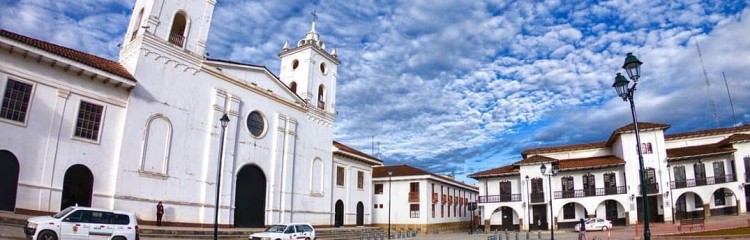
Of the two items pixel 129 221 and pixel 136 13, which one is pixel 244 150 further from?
pixel 129 221

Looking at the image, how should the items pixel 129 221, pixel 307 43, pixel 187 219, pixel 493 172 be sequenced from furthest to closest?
pixel 493 172, pixel 307 43, pixel 187 219, pixel 129 221

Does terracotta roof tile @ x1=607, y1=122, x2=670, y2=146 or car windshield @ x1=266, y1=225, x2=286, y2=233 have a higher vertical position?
terracotta roof tile @ x1=607, y1=122, x2=670, y2=146

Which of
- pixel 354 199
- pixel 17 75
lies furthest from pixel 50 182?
pixel 354 199

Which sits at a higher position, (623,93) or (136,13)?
(136,13)

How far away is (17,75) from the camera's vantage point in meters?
19.0

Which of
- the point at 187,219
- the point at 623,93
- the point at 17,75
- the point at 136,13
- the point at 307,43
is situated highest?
the point at 307,43

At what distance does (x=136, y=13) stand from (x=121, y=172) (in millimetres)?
9394

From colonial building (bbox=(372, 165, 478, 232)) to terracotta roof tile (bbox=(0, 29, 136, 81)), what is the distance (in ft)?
93.2

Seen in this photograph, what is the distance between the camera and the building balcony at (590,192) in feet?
130

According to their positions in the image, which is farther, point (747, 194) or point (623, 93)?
point (747, 194)

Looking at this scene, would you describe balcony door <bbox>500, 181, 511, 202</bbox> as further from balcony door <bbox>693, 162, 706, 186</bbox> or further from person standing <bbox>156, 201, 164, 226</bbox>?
person standing <bbox>156, 201, 164, 226</bbox>

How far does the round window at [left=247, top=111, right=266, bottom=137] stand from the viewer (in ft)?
98.3

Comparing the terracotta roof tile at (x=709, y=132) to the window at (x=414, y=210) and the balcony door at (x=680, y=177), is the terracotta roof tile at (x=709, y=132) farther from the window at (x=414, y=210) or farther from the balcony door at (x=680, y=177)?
the window at (x=414, y=210)

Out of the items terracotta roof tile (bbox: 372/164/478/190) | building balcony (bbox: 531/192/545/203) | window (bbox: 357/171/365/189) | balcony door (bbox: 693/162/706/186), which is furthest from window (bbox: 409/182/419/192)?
balcony door (bbox: 693/162/706/186)
